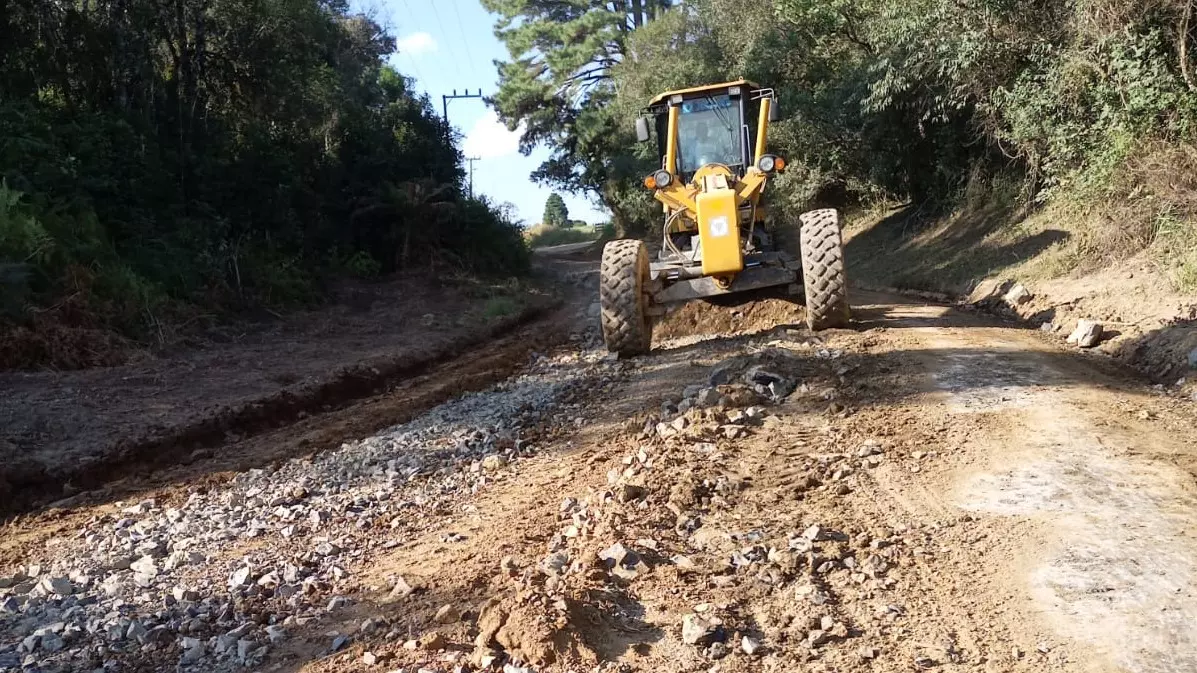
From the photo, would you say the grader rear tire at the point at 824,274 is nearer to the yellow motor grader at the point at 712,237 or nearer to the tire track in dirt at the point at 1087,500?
the yellow motor grader at the point at 712,237

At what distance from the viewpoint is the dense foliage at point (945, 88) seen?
10812 millimetres

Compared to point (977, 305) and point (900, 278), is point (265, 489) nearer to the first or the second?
point (977, 305)

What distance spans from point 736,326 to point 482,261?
12.7 m

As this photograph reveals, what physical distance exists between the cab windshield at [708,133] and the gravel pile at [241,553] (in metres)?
4.10

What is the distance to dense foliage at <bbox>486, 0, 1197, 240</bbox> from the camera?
10812 mm

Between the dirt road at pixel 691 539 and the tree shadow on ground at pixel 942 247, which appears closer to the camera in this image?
the dirt road at pixel 691 539

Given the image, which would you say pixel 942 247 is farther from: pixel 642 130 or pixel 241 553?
pixel 241 553

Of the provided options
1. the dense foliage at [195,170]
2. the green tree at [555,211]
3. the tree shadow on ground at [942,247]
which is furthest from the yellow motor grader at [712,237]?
the green tree at [555,211]

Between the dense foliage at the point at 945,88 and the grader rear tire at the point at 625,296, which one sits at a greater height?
the dense foliage at the point at 945,88

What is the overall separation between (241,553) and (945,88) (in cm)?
1529

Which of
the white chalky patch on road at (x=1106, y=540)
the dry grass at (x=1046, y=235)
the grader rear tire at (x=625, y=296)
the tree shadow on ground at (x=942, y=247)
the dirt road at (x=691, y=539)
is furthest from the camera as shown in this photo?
the tree shadow on ground at (x=942, y=247)

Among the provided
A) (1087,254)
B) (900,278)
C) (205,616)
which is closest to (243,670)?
(205,616)

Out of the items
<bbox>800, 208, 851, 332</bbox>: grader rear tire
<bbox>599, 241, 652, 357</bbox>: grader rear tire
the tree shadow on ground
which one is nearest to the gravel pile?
<bbox>599, 241, 652, 357</bbox>: grader rear tire

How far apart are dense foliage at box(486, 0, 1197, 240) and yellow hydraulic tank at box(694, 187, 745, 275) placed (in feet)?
16.7
